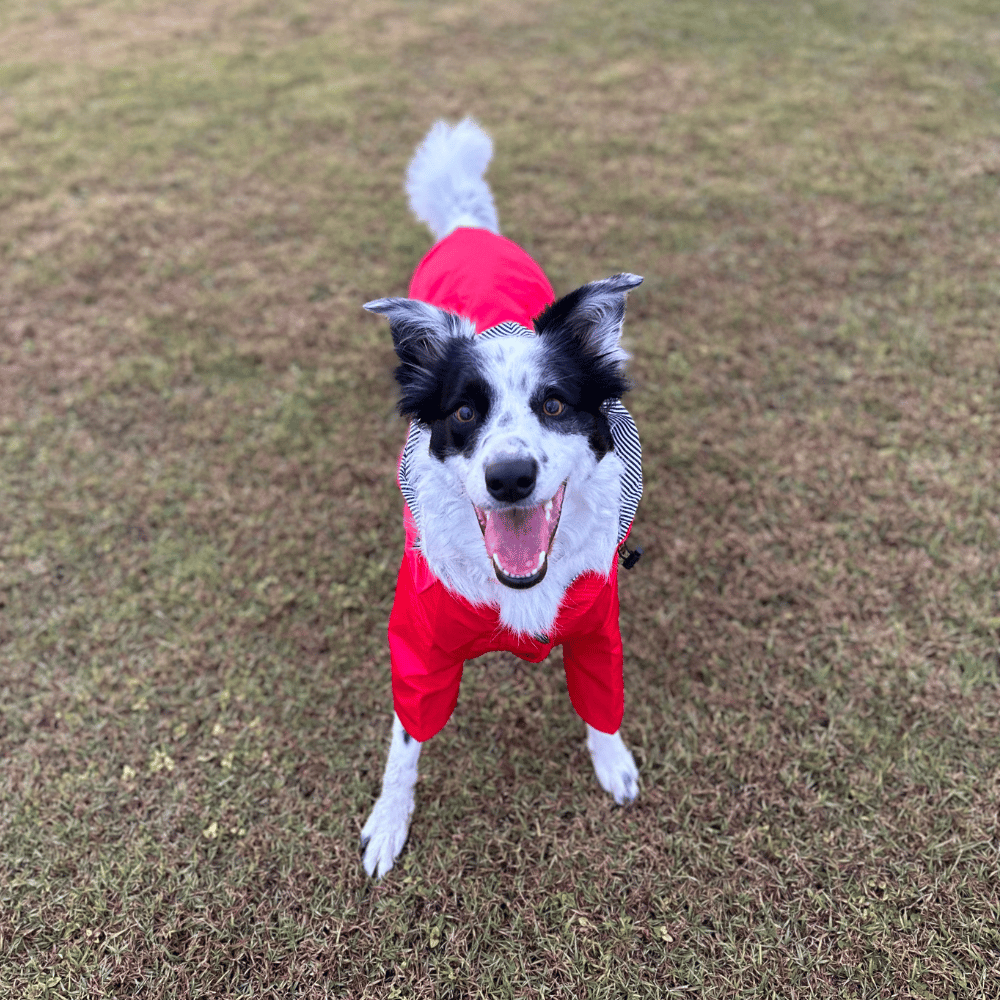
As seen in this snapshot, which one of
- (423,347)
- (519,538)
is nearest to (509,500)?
(519,538)

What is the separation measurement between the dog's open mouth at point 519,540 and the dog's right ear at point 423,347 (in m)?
0.49

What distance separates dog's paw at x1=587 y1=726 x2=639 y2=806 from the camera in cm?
288

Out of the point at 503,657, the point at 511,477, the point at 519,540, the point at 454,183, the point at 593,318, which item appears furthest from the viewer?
the point at 454,183

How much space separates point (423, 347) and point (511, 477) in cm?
76

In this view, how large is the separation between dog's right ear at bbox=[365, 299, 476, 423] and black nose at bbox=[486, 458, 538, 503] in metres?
0.47

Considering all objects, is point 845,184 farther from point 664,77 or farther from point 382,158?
point 382,158

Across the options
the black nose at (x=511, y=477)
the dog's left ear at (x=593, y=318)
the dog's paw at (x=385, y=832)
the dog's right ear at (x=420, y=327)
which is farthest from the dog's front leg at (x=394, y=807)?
the dog's left ear at (x=593, y=318)

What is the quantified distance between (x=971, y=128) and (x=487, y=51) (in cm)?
→ 528

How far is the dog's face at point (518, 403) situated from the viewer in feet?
6.89

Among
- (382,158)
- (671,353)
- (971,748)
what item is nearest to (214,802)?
(971,748)

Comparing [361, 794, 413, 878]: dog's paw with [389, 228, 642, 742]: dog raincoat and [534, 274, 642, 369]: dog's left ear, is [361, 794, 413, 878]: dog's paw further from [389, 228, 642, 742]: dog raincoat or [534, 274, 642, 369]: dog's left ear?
[534, 274, 642, 369]: dog's left ear

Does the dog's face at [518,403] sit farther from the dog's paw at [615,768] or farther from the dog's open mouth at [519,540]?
the dog's paw at [615,768]

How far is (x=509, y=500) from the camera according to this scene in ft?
6.78

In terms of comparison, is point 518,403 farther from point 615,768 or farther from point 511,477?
point 615,768
